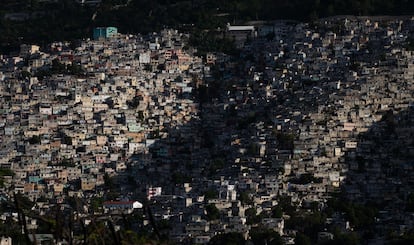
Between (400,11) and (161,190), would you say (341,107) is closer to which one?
(161,190)

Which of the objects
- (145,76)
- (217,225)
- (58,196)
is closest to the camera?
(217,225)

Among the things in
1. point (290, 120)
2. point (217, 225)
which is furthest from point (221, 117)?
point (217, 225)

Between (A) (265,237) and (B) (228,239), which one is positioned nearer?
(B) (228,239)

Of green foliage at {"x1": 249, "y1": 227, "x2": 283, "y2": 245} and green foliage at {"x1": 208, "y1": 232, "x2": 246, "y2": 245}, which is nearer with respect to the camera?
green foliage at {"x1": 208, "y1": 232, "x2": 246, "y2": 245}

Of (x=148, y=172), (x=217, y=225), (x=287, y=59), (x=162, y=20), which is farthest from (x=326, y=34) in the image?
(x=217, y=225)

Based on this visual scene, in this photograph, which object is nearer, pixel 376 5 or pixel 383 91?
pixel 383 91

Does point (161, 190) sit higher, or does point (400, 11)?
point (400, 11)

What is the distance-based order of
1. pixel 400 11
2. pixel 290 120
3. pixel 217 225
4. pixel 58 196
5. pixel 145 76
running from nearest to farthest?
1. pixel 217 225
2. pixel 58 196
3. pixel 290 120
4. pixel 145 76
5. pixel 400 11

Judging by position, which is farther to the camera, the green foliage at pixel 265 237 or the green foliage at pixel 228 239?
the green foliage at pixel 265 237

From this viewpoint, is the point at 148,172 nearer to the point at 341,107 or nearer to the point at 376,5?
the point at 341,107
